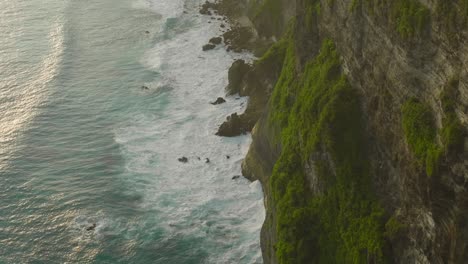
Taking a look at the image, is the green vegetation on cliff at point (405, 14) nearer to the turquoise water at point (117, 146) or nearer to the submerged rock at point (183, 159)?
the turquoise water at point (117, 146)

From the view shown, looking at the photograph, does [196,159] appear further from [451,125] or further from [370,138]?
[451,125]

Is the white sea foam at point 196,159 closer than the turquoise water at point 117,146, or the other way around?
the turquoise water at point 117,146

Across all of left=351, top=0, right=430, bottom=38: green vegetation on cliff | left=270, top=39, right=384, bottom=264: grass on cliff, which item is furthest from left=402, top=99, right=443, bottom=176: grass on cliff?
left=270, top=39, right=384, bottom=264: grass on cliff

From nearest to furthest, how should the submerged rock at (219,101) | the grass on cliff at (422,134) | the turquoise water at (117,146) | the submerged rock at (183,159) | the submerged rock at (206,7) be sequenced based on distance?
the grass on cliff at (422,134) → the turquoise water at (117,146) → the submerged rock at (183,159) → the submerged rock at (219,101) → the submerged rock at (206,7)

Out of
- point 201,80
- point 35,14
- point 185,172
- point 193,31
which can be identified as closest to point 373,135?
point 185,172

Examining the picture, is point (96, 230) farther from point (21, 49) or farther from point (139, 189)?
point (21, 49)

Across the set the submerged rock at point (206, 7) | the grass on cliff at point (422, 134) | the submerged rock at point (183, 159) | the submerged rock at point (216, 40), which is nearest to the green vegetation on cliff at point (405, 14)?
the grass on cliff at point (422, 134)

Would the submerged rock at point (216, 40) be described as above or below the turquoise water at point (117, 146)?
above
